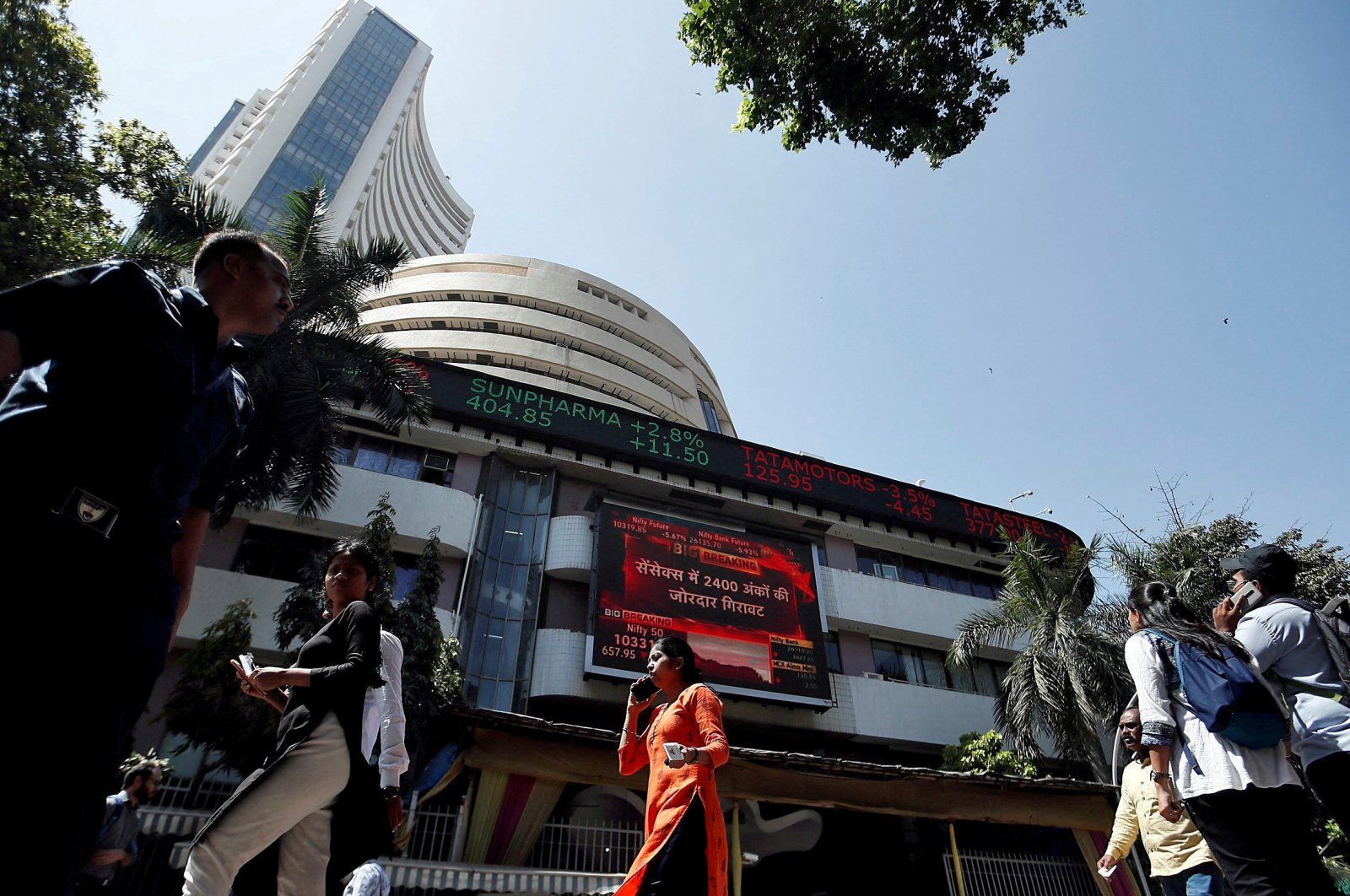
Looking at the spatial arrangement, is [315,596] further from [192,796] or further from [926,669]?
[926,669]

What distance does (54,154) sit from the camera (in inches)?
413

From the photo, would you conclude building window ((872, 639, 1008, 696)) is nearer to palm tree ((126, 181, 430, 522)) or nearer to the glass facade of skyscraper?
palm tree ((126, 181, 430, 522))

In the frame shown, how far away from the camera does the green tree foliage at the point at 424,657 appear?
377 inches

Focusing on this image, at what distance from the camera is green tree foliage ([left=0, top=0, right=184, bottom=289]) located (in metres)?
9.38

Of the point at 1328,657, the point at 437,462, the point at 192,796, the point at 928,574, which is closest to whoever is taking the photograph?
the point at 1328,657

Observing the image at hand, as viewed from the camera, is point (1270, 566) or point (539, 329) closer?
point (1270, 566)

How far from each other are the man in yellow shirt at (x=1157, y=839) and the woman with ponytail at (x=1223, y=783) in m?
0.61

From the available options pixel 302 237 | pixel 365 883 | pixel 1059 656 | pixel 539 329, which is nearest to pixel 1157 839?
pixel 365 883

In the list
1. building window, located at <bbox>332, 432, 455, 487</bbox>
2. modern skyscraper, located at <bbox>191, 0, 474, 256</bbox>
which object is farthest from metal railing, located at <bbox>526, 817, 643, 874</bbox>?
modern skyscraper, located at <bbox>191, 0, 474, 256</bbox>

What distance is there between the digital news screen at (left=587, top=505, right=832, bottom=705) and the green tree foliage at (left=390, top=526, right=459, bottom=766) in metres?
3.10

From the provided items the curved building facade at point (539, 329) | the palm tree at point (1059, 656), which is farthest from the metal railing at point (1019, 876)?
the curved building facade at point (539, 329)

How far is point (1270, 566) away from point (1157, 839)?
174cm

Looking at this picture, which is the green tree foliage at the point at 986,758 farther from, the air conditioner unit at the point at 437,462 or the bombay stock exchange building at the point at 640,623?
the air conditioner unit at the point at 437,462

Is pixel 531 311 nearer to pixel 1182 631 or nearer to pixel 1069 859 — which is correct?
pixel 1069 859
